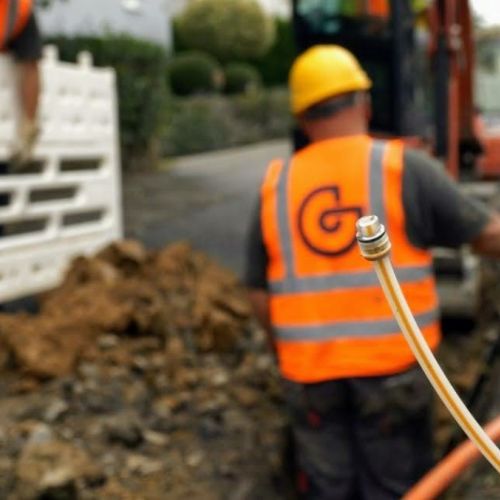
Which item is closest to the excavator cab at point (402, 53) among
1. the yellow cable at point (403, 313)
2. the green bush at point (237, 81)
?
the yellow cable at point (403, 313)

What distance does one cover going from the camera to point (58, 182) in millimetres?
5934

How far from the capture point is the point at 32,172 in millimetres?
5852

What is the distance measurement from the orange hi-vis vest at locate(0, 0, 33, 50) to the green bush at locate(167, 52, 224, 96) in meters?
15.8

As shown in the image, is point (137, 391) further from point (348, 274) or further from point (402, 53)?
point (402, 53)

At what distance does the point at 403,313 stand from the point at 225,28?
23685mm

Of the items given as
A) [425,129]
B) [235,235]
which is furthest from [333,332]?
[235,235]

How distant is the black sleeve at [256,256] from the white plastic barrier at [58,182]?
92.4 inches

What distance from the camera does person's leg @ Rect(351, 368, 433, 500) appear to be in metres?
3.24

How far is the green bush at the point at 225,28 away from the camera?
2411 centimetres

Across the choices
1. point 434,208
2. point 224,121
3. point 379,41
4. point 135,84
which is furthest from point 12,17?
point 224,121

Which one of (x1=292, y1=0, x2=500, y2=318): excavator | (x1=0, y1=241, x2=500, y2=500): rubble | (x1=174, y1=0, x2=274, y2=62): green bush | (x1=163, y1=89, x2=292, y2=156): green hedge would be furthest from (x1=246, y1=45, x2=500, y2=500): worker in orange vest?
(x1=174, y1=0, x2=274, y2=62): green bush

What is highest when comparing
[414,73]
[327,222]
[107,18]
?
[107,18]

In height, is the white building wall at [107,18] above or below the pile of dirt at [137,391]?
above

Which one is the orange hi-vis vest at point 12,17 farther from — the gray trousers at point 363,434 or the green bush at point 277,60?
the green bush at point 277,60
